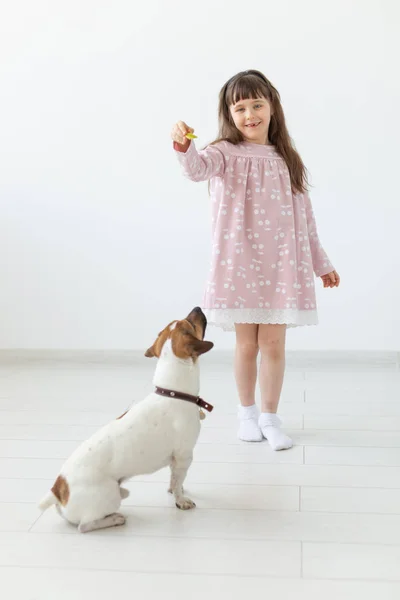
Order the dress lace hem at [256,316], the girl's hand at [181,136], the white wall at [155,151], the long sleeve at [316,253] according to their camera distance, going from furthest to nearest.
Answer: the white wall at [155,151] < the long sleeve at [316,253] < the dress lace hem at [256,316] < the girl's hand at [181,136]

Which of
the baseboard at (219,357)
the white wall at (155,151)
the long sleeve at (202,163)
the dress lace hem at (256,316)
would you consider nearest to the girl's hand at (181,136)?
the long sleeve at (202,163)

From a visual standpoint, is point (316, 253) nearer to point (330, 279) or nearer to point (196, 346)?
point (330, 279)

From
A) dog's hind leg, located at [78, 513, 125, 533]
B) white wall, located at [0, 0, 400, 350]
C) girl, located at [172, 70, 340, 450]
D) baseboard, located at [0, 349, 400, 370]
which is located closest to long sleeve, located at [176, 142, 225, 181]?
girl, located at [172, 70, 340, 450]

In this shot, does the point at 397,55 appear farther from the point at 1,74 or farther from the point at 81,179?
the point at 1,74

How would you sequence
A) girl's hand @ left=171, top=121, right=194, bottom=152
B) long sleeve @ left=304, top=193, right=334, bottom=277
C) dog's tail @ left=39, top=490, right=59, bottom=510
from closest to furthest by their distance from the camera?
dog's tail @ left=39, top=490, right=59, bottom=510, girl's hand @ left=171, top=121, right=194, bottom=152, long sleeve @ left=304, top=193, right=334, bottom=277

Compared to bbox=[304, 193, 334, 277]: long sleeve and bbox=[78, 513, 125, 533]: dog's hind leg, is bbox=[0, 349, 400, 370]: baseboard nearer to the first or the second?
bbox=[304, 193, 334, 277]: long sleeve

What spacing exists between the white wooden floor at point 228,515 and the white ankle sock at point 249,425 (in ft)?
0.11

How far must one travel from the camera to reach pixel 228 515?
150cm

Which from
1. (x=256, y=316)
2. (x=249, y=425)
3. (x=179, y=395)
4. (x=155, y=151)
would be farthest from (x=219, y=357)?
(x=179, y=395)

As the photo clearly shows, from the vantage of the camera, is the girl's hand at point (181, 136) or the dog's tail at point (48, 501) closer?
the dog's tail at point (48, 501)

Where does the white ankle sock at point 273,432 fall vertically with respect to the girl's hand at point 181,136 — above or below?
→ below

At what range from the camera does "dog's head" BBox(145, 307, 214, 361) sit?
4.87 feet

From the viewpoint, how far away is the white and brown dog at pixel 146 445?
1.41 metres

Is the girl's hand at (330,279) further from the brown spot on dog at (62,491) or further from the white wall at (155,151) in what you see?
the brown spot on dog at (62,491)
